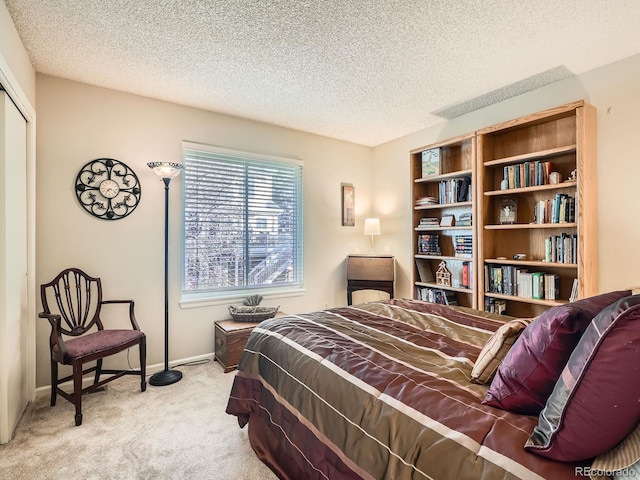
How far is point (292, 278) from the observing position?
13.5 ft

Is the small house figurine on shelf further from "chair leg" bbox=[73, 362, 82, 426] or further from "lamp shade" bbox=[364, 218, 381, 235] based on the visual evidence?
"chair leg" bbox=[73, 362, 82, 426]

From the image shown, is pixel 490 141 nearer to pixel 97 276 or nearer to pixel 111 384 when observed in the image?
pixel 97 276

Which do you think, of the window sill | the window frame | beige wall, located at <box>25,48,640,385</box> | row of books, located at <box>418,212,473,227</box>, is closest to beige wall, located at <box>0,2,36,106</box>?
beige wall, located at <box>25,48,640,385</box>

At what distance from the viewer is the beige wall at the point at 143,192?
2709 mm

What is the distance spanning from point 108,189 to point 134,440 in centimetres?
209

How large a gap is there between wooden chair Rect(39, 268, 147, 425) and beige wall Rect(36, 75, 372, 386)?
0.43ft

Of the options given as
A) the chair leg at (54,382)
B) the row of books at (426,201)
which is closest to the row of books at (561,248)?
the row of books at (426,201)

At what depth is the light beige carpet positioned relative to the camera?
69.0 inches

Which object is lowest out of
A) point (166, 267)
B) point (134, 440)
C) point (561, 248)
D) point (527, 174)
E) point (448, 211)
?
point (134, 440)

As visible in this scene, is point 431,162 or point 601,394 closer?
point 601,394

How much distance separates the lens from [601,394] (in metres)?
0.76

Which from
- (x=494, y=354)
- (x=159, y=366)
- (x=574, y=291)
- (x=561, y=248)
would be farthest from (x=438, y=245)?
(x=159, y=366)

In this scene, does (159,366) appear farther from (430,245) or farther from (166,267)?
(430,245)

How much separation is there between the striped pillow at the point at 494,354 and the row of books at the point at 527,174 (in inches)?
82.1
